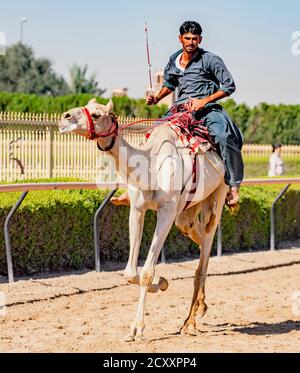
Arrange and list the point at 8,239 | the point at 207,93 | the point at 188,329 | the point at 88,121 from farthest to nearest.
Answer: the point at 8,239
the point at 207,93
the point at 188,329
the point at 88,121

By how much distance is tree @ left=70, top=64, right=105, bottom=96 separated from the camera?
73438 millimetres

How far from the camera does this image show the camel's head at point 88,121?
7.39m

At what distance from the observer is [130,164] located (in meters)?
7.92

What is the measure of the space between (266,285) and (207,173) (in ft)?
11.3

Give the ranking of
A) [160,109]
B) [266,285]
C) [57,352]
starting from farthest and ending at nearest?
[160,109], [266,285], [57,352]

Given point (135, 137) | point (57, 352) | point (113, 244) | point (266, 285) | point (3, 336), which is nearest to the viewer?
point (57, 352)

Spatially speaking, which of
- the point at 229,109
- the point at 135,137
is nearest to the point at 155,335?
the point at 135,137

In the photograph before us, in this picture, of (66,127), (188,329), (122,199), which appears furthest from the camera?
(122,199)

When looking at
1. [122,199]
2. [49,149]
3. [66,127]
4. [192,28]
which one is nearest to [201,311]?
[122,199]

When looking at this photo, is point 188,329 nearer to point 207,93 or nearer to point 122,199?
point 122,199

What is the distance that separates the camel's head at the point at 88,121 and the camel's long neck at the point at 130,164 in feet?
0.78

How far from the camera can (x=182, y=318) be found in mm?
9109

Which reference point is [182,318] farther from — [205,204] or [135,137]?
[135,137]

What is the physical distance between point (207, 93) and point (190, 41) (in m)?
0.51
